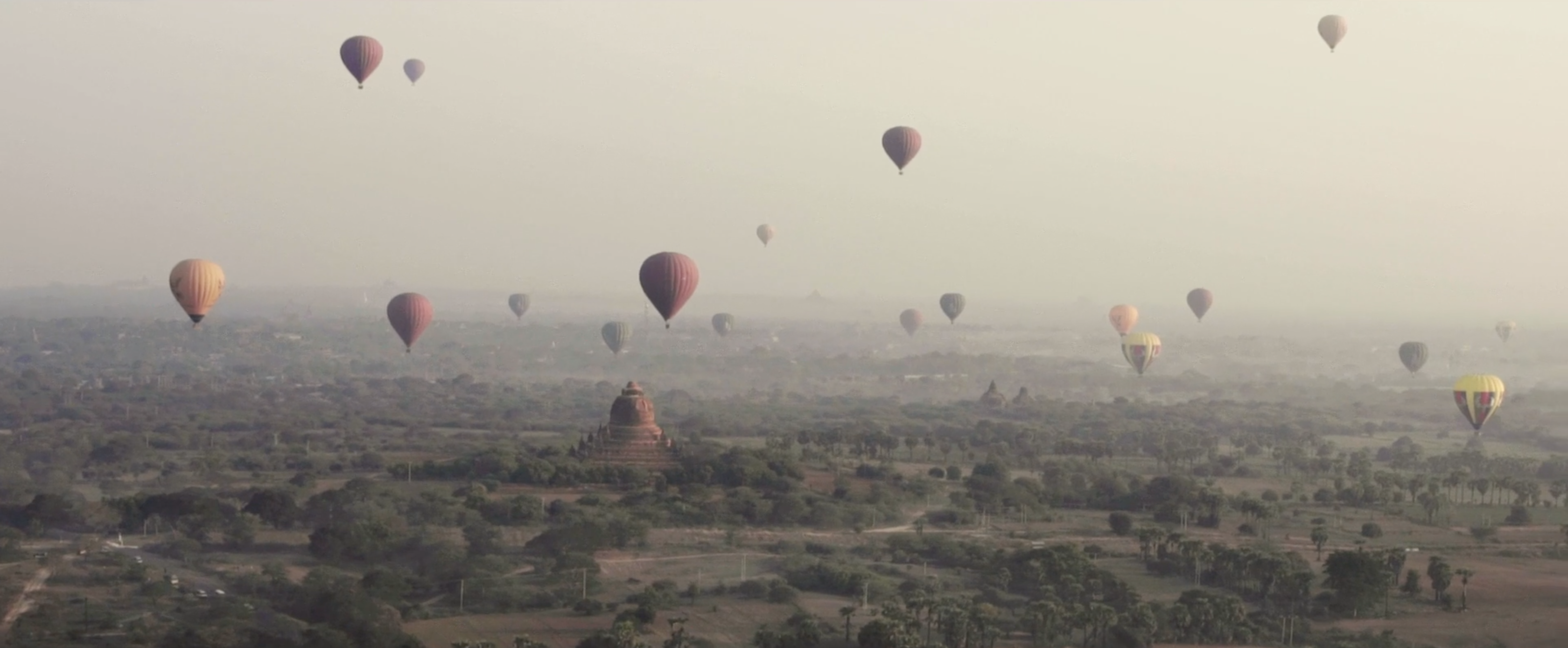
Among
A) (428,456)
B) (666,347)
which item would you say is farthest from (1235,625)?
(666,347)

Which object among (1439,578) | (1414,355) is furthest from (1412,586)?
(1414,355)

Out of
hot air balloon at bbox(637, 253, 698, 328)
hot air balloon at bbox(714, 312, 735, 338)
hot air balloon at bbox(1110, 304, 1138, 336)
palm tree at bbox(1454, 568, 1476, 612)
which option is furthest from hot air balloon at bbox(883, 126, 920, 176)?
hot air balloon at bbox(714, 312, 735, 338)

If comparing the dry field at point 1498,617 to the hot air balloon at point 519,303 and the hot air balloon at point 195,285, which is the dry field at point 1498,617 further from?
the hot air balloon at point 519,303

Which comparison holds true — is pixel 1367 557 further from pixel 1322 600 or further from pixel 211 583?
pixel 211 583

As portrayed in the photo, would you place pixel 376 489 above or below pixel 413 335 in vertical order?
below

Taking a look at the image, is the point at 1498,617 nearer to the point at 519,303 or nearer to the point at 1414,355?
the point at 1414,355

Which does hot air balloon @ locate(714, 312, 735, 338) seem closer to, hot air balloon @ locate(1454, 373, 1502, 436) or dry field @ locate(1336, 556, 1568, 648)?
hot air balloon @ locate(1454, 373, 1502, 436)
